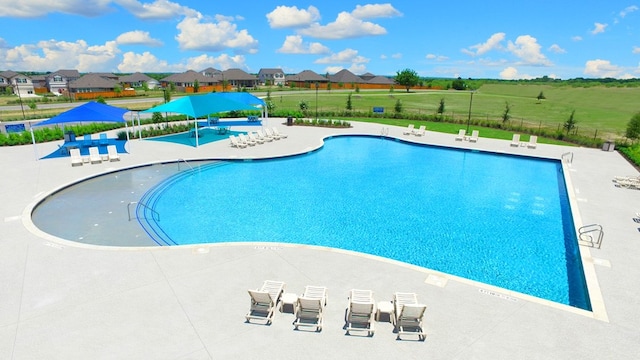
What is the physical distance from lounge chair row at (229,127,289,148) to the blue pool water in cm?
285

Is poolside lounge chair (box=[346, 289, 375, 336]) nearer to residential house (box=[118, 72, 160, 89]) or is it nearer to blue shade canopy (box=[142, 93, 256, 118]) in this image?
blue shade canopy (box=[142, 93, 256, 118])

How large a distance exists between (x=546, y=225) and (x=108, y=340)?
13.0m

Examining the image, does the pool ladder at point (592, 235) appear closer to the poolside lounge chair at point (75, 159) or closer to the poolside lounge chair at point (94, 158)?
the poolside lounge chair at point (94, 158)

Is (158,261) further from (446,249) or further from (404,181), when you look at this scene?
(404,181)

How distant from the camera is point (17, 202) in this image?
39.5 ft

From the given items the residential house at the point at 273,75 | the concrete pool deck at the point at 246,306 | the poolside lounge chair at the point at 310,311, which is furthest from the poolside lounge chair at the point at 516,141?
the residential house at the point at 273,75

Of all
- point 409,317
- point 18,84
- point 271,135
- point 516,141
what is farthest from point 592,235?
point 18,84

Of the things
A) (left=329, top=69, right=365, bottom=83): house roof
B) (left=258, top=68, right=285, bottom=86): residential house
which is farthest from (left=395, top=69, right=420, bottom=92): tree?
(left=258, top=68, right=285, bottom=86): residential house

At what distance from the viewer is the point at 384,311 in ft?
21.1

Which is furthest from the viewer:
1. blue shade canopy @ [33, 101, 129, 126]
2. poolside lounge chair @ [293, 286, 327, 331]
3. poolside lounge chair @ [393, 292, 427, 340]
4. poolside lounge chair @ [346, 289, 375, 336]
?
blue shade canopy @ [33, 101, 129, 126]

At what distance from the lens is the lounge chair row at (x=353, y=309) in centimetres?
614

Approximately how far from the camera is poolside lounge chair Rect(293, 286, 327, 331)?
6.24m

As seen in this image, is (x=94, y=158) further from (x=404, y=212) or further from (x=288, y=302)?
(x=288, y=302)

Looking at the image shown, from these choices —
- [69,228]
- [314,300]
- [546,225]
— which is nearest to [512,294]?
[314,300]
